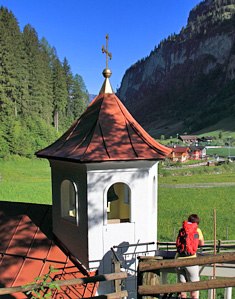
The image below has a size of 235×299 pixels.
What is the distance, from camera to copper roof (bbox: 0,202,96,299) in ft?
14.6

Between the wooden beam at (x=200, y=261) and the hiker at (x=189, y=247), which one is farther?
the hiker at (x=189, y=247)

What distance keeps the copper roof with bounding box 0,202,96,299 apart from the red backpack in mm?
1840

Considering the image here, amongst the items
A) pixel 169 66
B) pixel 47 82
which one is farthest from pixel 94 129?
pixel 169 66

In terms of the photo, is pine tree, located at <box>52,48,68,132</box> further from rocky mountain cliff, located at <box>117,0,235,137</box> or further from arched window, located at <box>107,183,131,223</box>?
rocky mountain cliff, located at <box>117,0,235,137</box>

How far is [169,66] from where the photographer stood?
16262 cm

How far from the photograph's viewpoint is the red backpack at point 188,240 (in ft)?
12.1

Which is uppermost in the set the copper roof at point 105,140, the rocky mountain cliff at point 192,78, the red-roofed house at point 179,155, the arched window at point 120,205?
the rocky mountain cliff at point 192,78

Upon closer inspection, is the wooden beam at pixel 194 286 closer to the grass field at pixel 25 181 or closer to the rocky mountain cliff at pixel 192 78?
the grass field at pixel 25 181

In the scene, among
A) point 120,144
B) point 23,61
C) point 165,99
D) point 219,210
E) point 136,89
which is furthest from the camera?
point 136,89

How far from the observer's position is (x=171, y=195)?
1240 inches

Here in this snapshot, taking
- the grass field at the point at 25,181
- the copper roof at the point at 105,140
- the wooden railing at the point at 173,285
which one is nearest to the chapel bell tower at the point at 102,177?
the copper roof at the point at 105,140

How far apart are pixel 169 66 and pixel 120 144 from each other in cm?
17002

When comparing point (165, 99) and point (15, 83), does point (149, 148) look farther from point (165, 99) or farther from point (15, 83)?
point (165, 99)

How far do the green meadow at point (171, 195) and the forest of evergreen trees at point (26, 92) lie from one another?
3.09 meters
